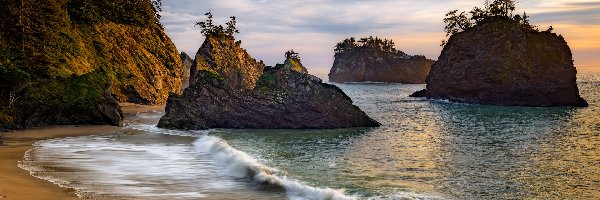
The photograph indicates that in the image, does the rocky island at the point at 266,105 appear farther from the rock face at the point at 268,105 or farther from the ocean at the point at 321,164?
the ocean at the point at 321,164

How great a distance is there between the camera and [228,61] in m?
99.9

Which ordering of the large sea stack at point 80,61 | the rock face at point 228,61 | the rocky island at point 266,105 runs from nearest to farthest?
1. the large sea stack at point 80,61
2. the rocky island at point 266,105
3. the rock face at point 228,61

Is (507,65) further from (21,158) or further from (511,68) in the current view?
(21,158)

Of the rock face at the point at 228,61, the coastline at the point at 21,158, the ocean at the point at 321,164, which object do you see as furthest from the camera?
the rock face at the point at 228,61

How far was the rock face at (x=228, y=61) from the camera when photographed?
91000 mm

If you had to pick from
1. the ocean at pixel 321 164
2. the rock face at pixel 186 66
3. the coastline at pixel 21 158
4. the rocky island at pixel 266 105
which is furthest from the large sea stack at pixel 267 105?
the rock face at pixel 186 66

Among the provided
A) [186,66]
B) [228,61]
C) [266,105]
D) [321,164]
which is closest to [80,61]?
[266,105]

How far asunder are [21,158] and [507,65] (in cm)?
6706

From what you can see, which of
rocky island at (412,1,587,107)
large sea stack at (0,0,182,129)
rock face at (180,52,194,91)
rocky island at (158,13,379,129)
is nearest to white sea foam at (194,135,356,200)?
rocky island at (158,13,379,129)

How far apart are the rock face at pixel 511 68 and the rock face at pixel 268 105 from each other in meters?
42.4

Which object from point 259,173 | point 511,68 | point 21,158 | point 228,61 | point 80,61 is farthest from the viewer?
point 228,61

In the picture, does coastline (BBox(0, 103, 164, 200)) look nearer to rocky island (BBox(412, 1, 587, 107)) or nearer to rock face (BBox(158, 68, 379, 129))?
rock face (BBox(158, 68, 379, 129))

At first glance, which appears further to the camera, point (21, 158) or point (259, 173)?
point (21, 158)

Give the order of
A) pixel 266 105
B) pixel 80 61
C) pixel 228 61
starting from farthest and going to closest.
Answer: pixel 228 61 < pixel 80 61 < pixel 266 105
